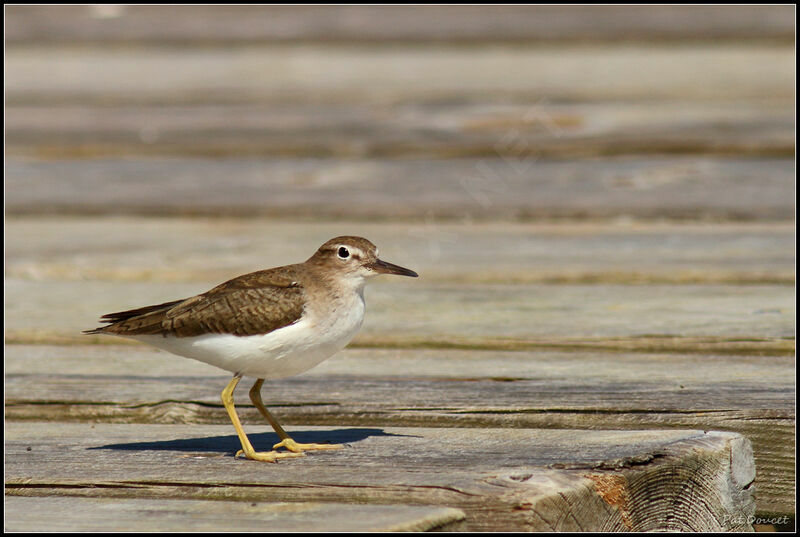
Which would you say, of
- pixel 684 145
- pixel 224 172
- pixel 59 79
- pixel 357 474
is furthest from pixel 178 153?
pixel 357 474

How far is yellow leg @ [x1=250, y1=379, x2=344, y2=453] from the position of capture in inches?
138

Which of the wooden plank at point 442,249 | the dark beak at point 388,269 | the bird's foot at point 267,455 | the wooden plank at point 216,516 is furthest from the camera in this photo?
the wooden plank at point 442,249

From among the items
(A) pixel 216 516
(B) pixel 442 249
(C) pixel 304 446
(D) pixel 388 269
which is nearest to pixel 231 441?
(C) pixel 304 446

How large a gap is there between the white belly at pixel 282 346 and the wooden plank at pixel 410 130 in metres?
3.71

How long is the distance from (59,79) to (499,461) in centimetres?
611

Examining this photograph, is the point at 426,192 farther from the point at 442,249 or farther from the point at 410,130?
the point at 442,249

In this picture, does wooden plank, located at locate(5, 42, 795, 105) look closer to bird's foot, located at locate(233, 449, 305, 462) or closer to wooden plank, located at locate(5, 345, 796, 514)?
wooden plank, located at locate(5, 345, 796, 514)

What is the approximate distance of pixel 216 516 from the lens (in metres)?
2.73

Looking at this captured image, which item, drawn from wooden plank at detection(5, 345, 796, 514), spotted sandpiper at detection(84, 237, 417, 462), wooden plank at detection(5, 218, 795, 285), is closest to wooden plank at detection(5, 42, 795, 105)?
wooden plank at detection(5, 218, 795, 285)

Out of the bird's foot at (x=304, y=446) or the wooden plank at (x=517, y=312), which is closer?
the bird's foot at (x=304, y=446)

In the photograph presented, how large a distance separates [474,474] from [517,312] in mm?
2195

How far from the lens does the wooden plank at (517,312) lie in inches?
183

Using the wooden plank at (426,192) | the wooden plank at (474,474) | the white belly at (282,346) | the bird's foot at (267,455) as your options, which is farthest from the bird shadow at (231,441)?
the wooden plank at (426,192)

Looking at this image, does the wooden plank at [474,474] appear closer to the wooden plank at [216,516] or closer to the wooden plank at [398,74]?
the wooden plank at [216,516]
